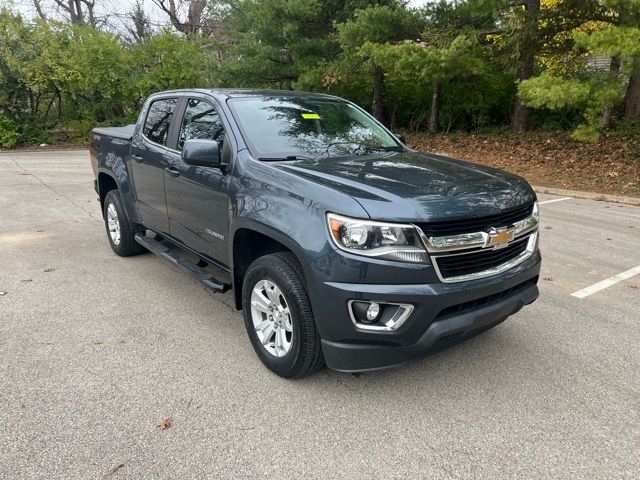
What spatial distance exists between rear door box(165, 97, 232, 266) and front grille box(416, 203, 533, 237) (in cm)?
151

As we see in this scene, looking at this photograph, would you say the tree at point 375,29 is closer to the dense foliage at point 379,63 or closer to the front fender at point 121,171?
the dense foliage at point 379,63

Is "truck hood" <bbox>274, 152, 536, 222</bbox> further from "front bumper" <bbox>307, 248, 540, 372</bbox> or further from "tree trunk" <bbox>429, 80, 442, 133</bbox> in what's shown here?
"tree trunk" <bbox>429, 80, 442, 133</bbox>

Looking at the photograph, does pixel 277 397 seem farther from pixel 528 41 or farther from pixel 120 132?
pixel 528 41

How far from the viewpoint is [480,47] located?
1382 centimetres

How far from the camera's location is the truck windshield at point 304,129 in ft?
11.6

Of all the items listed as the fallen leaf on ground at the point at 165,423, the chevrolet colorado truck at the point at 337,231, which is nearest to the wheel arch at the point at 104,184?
the chevrolet colorado truck at the point at 337,231

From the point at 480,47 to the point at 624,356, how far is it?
40.3 feet

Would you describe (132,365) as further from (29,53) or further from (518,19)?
(29,53)

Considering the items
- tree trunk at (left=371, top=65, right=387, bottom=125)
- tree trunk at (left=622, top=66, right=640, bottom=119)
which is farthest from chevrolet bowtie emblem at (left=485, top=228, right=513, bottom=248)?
tree trunk at (left=371, top=65, right=387, bottom=125)

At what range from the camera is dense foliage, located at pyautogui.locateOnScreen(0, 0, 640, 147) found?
38.0 ft

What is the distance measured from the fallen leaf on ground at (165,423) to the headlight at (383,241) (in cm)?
138

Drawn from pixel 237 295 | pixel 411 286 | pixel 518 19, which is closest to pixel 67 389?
pixel 237 295

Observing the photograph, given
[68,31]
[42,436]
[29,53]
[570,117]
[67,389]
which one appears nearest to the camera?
[42,436]

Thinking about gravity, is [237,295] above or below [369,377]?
above
